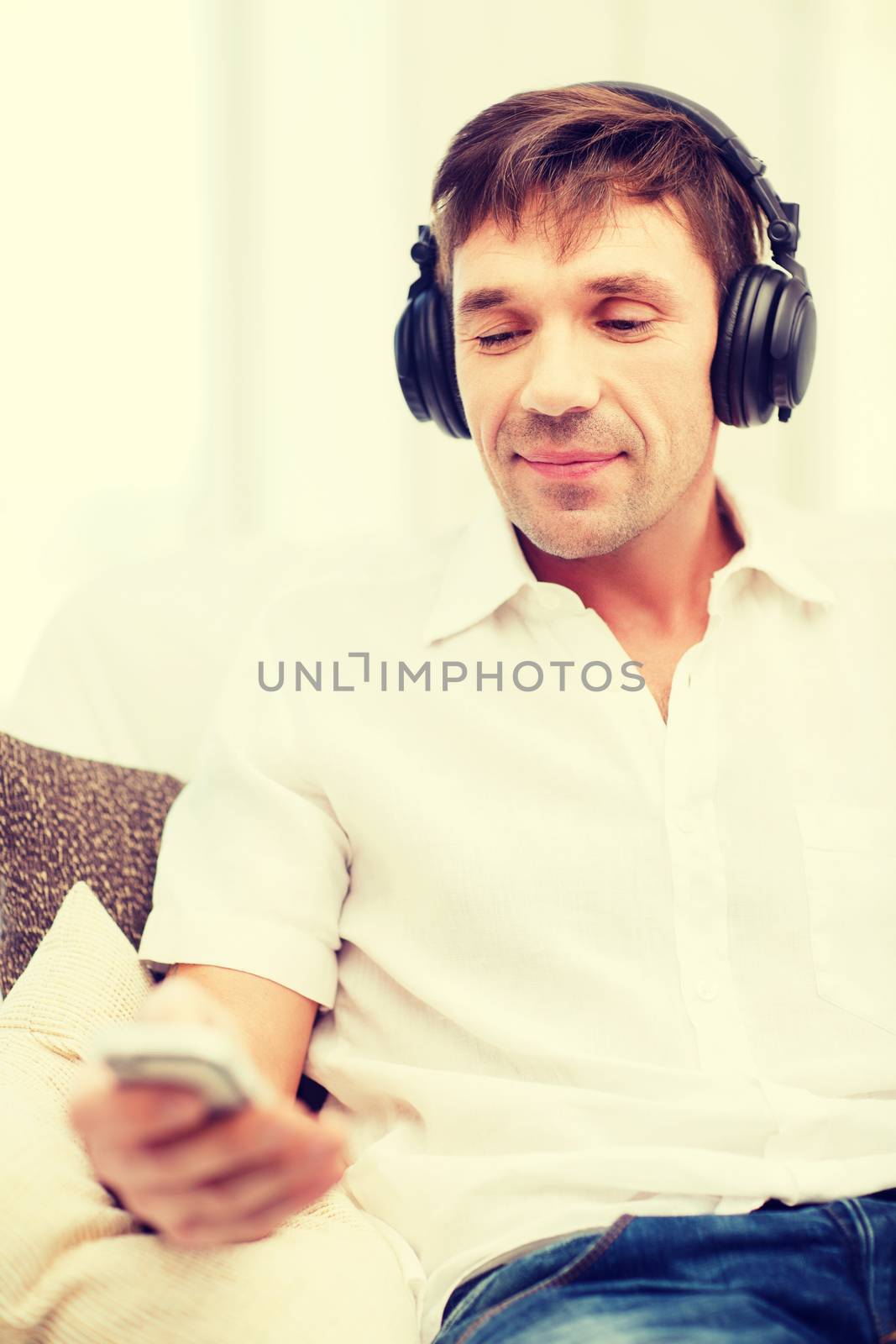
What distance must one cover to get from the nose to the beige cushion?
0.69m

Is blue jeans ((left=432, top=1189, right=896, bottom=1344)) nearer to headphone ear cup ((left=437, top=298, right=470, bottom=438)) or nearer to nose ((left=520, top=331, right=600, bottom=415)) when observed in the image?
nose ((left=520, top=331, right=600, bottom=415))

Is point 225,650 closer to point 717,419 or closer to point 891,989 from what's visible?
point 717,419

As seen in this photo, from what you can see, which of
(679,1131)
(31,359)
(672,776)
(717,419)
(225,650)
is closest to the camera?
(679,1131)

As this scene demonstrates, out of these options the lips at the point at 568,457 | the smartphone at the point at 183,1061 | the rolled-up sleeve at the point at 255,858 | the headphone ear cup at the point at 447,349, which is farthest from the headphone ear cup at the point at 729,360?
the smartphone at the point at 183,1061

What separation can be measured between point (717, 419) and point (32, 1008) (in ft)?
2.72

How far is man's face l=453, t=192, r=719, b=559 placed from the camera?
3.47ft

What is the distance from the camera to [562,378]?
1042mm

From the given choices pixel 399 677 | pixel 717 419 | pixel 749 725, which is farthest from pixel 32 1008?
pixel 717 419

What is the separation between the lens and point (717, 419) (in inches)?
46.5

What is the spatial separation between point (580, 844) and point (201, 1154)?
507 mm

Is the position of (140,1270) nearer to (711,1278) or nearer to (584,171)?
(711,1278)

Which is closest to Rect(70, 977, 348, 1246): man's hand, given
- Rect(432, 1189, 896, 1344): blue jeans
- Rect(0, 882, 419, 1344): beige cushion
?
Rect(0, 882, 419, 1344): beige cushion

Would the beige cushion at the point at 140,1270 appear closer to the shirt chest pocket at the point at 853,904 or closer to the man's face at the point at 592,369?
the shirt chest pocket at the point at 853,904

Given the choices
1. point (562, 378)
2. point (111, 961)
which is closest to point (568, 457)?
point (562, 378)
